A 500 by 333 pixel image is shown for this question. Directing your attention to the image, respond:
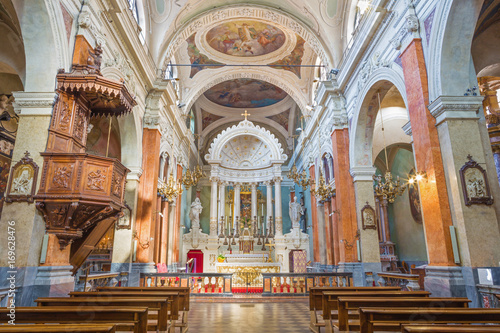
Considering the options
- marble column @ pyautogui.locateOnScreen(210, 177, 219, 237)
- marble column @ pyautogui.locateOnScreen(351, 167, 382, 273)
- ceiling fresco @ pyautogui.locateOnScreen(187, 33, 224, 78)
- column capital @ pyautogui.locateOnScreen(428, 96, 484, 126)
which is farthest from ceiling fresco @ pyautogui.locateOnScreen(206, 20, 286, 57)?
column capital @ pyautogui.locateOnScreen(428, 96, 484, 126)

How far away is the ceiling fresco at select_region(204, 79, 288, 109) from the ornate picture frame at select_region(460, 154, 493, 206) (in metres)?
14.9

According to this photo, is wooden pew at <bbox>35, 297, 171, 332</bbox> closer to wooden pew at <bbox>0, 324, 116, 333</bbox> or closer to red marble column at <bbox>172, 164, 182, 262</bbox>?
wooden pew at <bbox>0, 324, 116, 333</bbox>

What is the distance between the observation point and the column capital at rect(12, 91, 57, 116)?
5723 mm

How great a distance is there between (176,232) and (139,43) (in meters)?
8.40

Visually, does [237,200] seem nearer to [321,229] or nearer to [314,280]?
[321,229]

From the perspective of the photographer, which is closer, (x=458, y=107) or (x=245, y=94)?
(x=458, y=107)

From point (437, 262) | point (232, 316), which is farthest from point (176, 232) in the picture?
point (437, 262)

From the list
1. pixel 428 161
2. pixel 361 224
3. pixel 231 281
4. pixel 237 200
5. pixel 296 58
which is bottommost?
pixel 231 281

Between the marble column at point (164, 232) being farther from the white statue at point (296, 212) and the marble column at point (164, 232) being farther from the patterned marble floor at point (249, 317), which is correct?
the white statue at point (296, 212)

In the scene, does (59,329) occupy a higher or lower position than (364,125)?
lower

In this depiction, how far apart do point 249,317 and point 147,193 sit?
5.76 meters

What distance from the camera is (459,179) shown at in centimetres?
579

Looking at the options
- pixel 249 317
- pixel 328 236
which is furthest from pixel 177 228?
pixel 249 317

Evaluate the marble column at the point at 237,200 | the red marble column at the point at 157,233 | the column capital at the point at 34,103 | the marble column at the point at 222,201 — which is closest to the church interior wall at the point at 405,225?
the marble column at the point at 237,200
